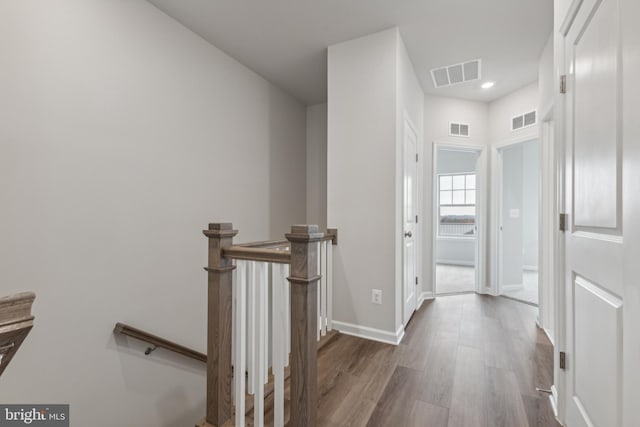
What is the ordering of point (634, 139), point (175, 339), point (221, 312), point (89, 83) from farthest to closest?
point (175, 339), point (89, 83), point (221, 312), point (634, 139)

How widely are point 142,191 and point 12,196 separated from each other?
2.37 feet

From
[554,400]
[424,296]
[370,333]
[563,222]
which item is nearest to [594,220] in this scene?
[563,222]

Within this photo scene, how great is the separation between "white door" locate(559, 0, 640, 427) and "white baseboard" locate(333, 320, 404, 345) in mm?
1195

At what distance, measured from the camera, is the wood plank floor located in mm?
1574

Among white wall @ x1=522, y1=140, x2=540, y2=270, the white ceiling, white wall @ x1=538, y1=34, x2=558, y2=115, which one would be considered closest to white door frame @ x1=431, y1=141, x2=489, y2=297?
the white ceiling

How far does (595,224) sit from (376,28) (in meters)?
2.28

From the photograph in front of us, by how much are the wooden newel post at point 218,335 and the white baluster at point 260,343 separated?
161mm

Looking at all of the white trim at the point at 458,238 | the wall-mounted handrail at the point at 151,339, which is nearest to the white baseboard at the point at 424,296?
the wall-mounted handrail at the point at 151,339

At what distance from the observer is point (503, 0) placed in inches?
85.1

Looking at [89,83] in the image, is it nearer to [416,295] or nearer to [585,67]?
[585,67]

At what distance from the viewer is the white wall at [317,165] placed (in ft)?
13.9

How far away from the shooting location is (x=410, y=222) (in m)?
3.06

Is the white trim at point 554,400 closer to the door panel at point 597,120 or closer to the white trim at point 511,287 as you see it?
the door panel at point 597,120

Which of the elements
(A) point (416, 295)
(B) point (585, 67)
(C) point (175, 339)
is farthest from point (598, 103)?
(C) point (175, 339)
